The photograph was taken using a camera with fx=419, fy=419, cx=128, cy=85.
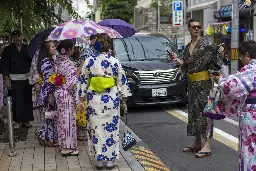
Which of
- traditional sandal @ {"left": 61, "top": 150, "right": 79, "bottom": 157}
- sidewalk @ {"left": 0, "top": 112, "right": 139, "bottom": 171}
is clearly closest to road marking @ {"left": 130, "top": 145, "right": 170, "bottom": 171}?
sidewalk @ {"left": 0, "top": 112, "right": 139, "bottom": 171}

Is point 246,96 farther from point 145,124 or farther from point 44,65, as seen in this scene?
point 145,124


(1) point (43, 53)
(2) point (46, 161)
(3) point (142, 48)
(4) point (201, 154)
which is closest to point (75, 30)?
(1) point (43, 53)

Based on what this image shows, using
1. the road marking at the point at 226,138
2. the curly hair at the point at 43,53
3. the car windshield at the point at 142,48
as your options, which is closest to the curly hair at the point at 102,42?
the curly hair at the point at 43,53

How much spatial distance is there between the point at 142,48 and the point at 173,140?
15.0 feet

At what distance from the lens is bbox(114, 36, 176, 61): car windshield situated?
1109 centimetres

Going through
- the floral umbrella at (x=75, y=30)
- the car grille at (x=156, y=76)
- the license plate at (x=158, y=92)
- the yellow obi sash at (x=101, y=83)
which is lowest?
the license plate at (x=158, y=92)

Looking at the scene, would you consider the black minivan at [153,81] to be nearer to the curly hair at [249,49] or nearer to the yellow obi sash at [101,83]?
the yellow obi sash at [101,83]

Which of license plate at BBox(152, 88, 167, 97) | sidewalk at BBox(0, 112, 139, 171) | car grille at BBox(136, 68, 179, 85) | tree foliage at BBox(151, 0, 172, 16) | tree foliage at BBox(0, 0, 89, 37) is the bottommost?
sidewalk at BBox(0, 112, 139, 171)

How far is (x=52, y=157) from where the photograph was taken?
19.7ft

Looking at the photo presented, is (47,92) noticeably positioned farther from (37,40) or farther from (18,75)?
(18,75)

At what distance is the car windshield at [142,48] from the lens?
36.4 feet

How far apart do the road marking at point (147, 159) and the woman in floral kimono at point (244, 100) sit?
59.8 inches

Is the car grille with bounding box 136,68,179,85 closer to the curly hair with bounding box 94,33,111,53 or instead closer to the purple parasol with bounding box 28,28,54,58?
the purple parasol with bounding box 28,28,54,58

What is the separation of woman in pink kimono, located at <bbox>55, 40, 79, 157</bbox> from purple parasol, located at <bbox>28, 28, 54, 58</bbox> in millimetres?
777
